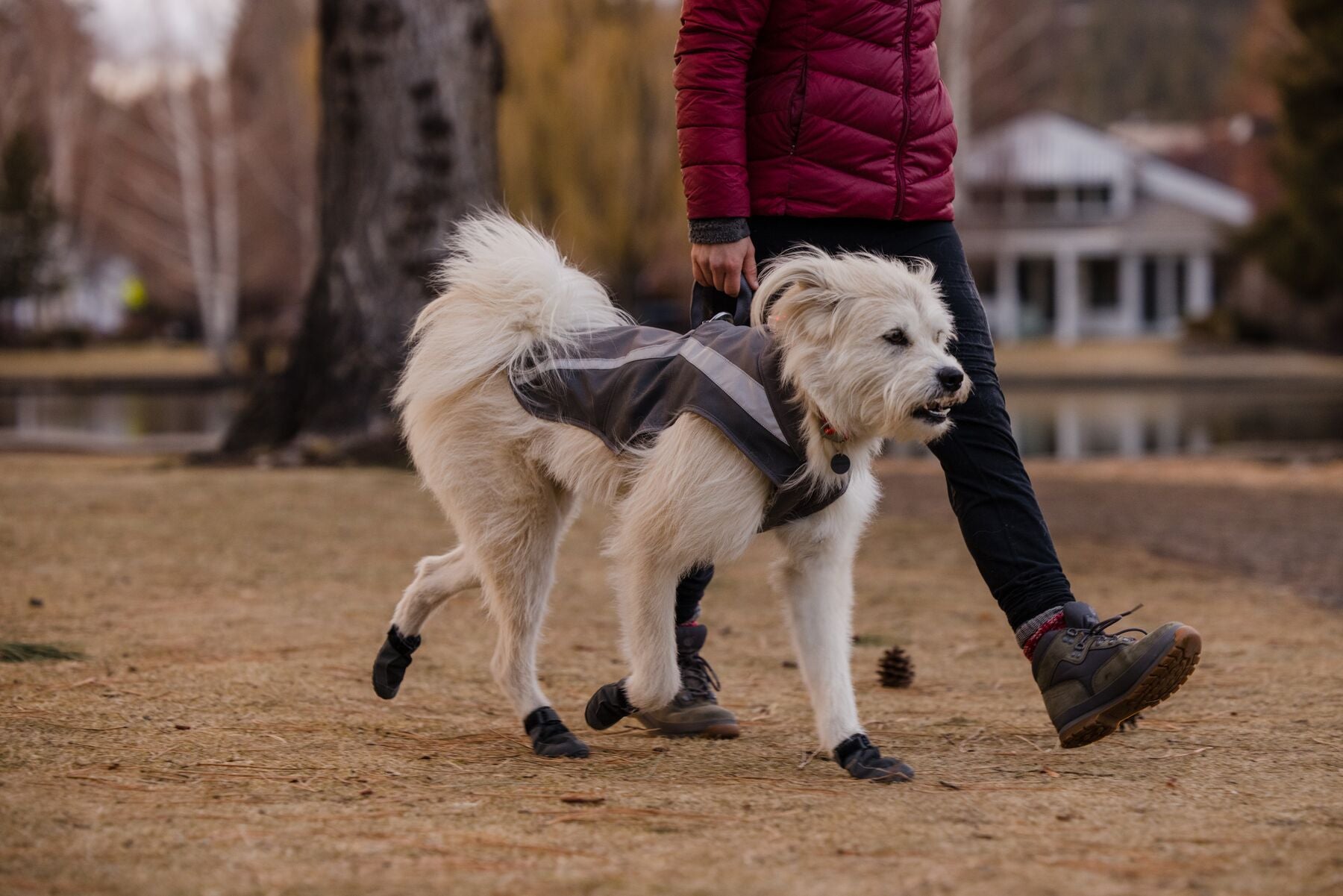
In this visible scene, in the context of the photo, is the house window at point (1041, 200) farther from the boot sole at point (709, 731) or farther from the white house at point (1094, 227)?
the boot sole at point (709, 731)

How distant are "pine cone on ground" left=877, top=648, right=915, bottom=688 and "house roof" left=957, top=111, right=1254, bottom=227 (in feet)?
156

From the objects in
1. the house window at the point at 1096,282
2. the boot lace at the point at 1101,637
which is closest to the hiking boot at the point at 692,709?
the boot lace at the point at 1101,637

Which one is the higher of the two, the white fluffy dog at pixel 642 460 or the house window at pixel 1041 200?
the white fluffy dog at pixel 642 460

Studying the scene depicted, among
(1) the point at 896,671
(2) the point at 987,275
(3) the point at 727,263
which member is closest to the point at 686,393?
(3) the point at 727,263

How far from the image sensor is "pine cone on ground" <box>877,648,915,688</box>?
5.59 metres

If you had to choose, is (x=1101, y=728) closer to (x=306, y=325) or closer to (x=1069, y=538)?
(x=1069, y=538)

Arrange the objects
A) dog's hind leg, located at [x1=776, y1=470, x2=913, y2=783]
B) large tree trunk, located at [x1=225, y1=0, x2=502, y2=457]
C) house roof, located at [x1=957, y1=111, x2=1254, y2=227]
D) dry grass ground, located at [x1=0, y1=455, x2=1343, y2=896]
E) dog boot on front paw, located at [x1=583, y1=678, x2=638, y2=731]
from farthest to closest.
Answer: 1. house roof, located at [x1=957, y1=111, x2=1254, y2=227]
2. large tree trunk, located at [x1=225, y1=0, x2=502, y2=457]
3. dog boot on front paw, located at [x1=583, y1=678, x2=638, y2=731]
4. dog's hind leg, located at [x1=776, y1=470, x2=913, y2=783]
5. dry grass ground, located at [x1=0, y1=455, x2=1343, y2=896]

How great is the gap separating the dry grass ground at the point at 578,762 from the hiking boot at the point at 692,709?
101 mm

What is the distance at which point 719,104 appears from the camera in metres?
4.54

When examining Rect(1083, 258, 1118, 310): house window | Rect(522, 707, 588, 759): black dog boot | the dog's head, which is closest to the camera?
the dog's head

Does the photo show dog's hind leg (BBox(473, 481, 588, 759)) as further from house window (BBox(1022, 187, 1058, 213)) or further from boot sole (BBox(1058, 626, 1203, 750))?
house window (BBox(1022, 187, 1058, 213))

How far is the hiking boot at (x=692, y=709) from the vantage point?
187 inches

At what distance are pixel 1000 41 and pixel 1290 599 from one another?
4005 centimetres

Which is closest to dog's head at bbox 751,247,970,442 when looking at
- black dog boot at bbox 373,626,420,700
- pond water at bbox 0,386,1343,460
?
black dog boot at bbox 373,626,420,700
